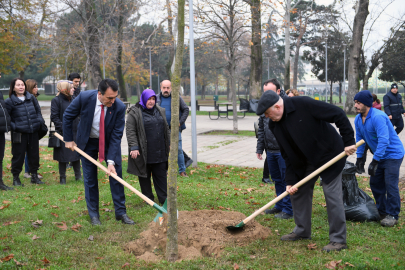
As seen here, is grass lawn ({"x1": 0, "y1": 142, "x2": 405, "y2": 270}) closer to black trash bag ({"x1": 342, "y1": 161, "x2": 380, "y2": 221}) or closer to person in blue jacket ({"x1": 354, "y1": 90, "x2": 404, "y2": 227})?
black trash bag ({"x1": 342, "y1": 161, "x2": 380, "y2": 221})

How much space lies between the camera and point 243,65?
2714 inches

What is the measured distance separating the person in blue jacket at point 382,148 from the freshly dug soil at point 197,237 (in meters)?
1.57

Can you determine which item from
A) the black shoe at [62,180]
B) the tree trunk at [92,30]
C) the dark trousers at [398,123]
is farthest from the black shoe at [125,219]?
the tree trunk at [92,30]

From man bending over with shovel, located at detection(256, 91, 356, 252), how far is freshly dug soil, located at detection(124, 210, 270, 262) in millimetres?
775

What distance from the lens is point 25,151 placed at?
Result: 723 centimetres

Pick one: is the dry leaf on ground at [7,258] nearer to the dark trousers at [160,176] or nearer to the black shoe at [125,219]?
the black shoe at [125,219]

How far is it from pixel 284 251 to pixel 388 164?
182cm

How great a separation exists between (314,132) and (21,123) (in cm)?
541

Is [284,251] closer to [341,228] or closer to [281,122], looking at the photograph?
[341,228]

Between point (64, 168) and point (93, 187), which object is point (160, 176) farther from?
point (64, 168)

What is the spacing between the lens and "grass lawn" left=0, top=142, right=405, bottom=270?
3.76 m

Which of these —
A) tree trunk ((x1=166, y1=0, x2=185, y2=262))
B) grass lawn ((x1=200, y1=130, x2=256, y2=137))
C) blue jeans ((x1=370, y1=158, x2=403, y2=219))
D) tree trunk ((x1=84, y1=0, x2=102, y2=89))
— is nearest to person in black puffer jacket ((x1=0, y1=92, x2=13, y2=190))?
tree trunk ((x1=166, y1=0, x2=185, y2=262))

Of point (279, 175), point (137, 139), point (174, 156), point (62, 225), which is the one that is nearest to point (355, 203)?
point (279, 175)

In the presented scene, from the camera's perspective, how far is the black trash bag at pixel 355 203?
491 centimetres
